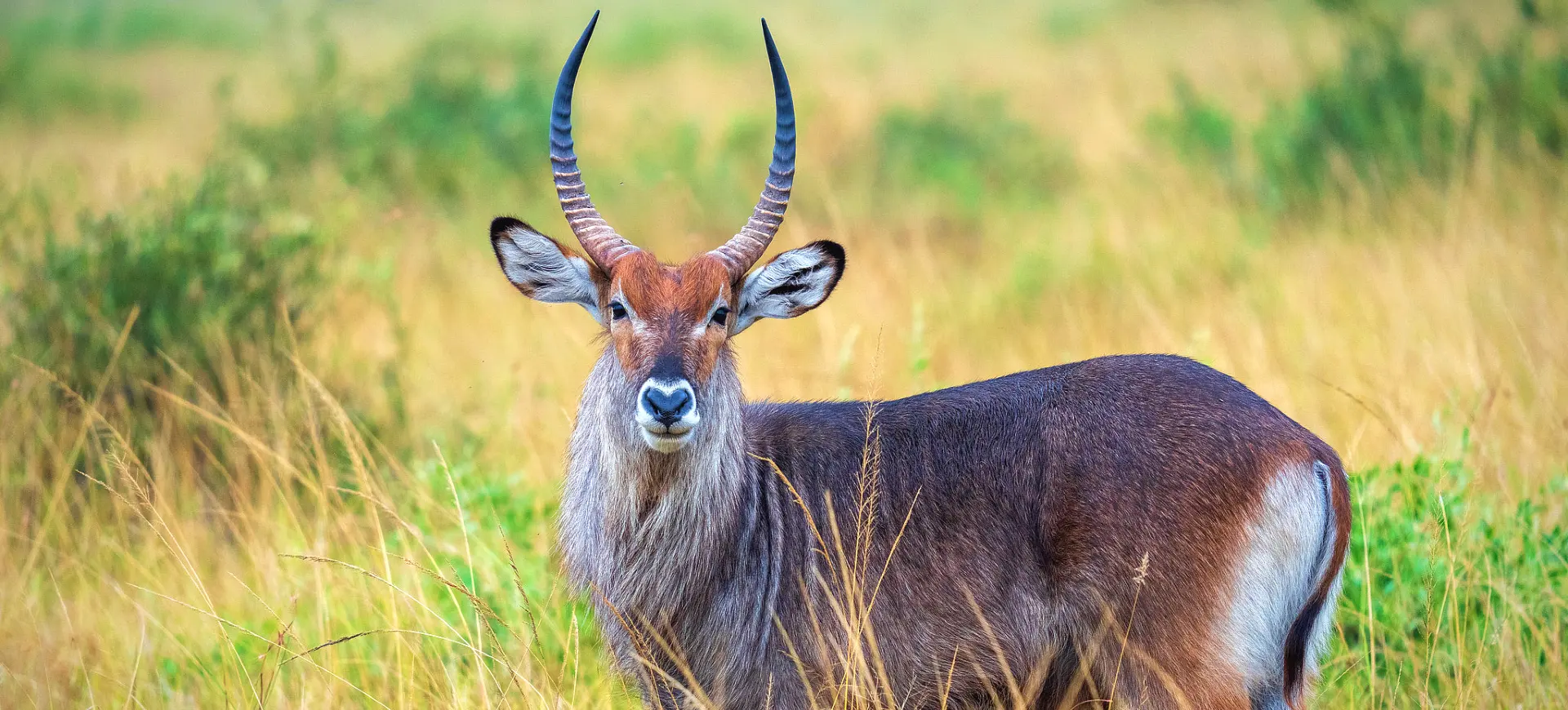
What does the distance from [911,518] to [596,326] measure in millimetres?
3871

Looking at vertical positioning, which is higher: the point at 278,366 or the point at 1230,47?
the point at 1230,47

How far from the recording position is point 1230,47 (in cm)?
1413

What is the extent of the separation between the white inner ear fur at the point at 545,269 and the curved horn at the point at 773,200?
0.37 meters

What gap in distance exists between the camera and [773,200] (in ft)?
11.6

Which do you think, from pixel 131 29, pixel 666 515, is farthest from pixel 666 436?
pixel 131 29

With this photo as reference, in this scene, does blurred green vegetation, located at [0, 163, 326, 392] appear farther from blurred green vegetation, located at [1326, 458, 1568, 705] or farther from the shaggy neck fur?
blurred green vegetation, located at [1326, 458, 1568, 705]

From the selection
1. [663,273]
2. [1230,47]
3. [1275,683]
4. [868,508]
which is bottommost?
[1275,683]

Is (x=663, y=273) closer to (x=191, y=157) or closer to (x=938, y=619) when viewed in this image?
(x=938, y=619)

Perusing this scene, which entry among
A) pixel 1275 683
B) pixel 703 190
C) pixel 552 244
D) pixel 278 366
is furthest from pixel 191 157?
pixel 1275 683

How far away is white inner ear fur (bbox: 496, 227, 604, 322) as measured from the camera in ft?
11.4

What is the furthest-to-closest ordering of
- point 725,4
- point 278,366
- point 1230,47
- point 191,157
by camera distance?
point 725,4, point 1230,47, point 191,157, point 278,366

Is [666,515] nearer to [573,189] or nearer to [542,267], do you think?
[542,267]

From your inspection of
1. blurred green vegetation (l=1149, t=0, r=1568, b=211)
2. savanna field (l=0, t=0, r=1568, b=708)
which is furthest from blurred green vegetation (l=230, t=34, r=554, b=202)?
blurred green vegetation (l=1149, t=0, r=1568, b=211)

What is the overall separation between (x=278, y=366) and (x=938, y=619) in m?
3.42
